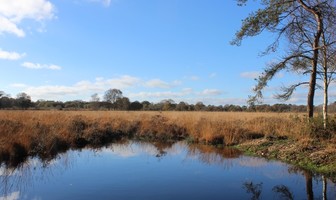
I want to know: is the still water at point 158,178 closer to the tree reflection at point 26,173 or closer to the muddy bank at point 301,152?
the tree reflection at point 26,173

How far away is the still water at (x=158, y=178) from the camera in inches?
372

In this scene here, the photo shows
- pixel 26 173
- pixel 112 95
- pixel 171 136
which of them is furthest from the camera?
pixel 112 95

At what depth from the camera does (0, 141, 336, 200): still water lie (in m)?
9.45

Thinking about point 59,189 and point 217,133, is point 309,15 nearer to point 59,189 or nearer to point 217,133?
point 217,133

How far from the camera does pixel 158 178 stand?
37.9ft

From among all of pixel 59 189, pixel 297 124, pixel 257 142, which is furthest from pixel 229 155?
pixel 59 189

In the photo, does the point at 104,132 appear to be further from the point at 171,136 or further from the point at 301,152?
the point at 301,152

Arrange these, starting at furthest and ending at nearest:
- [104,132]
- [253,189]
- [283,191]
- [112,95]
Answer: [112,95], [104,132], [253,189], [283,191]

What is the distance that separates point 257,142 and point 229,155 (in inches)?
101

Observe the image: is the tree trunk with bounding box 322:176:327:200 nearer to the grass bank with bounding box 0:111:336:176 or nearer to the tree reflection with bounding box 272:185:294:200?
the tree reflection with bounding box 272:185:294:200

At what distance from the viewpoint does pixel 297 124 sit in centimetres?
1747

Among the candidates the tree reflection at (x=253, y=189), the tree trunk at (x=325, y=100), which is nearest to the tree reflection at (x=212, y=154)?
the tree reflection at (x=253, y=189)

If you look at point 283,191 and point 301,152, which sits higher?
point 301,152

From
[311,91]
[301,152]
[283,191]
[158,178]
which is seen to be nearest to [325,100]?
[311,91]
